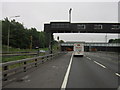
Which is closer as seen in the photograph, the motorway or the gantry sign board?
the motorway

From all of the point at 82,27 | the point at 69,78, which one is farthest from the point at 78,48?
the point at 69,78

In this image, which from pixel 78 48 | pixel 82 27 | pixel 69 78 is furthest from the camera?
pixel 78 48

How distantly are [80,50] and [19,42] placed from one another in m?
57.9

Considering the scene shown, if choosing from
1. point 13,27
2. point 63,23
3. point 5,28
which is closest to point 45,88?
point 63,23

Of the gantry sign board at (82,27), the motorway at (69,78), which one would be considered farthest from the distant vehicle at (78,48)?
the motorway at (69,78)

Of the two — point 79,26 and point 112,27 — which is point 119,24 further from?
point 79,26

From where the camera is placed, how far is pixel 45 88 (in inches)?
282

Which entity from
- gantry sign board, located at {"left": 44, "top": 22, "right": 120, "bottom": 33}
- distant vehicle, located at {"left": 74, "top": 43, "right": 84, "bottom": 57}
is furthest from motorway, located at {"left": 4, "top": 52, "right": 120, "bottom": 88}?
distant vehicle, located at {"left": 74, "top": 43, "right": 84, "bottom": 57}

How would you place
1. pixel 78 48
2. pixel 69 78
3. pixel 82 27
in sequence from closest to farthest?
pixel 69 78, pixel 82 27, pixel 78 48

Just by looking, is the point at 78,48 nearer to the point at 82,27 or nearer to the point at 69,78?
the point at 82,27

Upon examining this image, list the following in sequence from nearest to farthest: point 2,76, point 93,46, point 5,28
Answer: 1. point 2,76
2. point 5,28
3. point 93,46

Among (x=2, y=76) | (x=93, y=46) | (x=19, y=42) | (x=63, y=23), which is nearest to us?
(x=2, y=76)

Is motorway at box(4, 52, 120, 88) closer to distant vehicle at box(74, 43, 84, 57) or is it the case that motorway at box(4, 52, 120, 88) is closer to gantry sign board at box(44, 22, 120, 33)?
gantry sign board at box(44, 22, 120, 33)

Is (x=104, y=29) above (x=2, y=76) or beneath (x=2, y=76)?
above
